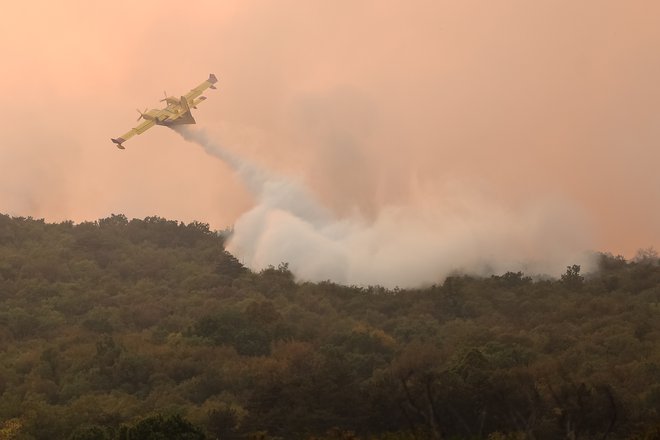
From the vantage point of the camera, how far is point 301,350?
85.0 m

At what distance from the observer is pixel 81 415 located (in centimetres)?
7075

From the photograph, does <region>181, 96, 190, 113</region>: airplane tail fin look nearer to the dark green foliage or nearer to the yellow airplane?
the yellow airplane

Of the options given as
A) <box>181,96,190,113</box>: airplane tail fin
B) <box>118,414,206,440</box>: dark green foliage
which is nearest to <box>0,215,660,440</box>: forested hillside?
<box>118,414,206,440</box>: dark green foliage

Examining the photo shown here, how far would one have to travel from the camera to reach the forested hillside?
6531cm

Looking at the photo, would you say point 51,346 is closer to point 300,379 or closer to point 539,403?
point 300,379

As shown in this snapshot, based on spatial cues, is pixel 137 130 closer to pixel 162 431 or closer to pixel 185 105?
pixel 185 105

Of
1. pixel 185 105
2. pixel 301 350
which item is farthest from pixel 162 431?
pixel 185 105

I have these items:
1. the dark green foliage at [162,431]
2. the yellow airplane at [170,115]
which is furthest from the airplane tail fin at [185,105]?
the dark green foliage at [162,431]

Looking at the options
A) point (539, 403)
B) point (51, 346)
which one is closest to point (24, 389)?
point (51, 346)

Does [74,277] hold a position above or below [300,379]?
above

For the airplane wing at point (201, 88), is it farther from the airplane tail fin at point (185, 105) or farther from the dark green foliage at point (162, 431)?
the dark green foliage at point (162, 431)

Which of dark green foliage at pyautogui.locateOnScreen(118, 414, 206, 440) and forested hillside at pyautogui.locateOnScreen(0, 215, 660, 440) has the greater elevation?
forested hillside at pyautogui.locateOnScreen(0, 215, 660, 440)

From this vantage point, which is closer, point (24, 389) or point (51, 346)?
point (24, 389)

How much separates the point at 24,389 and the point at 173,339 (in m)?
14.0
